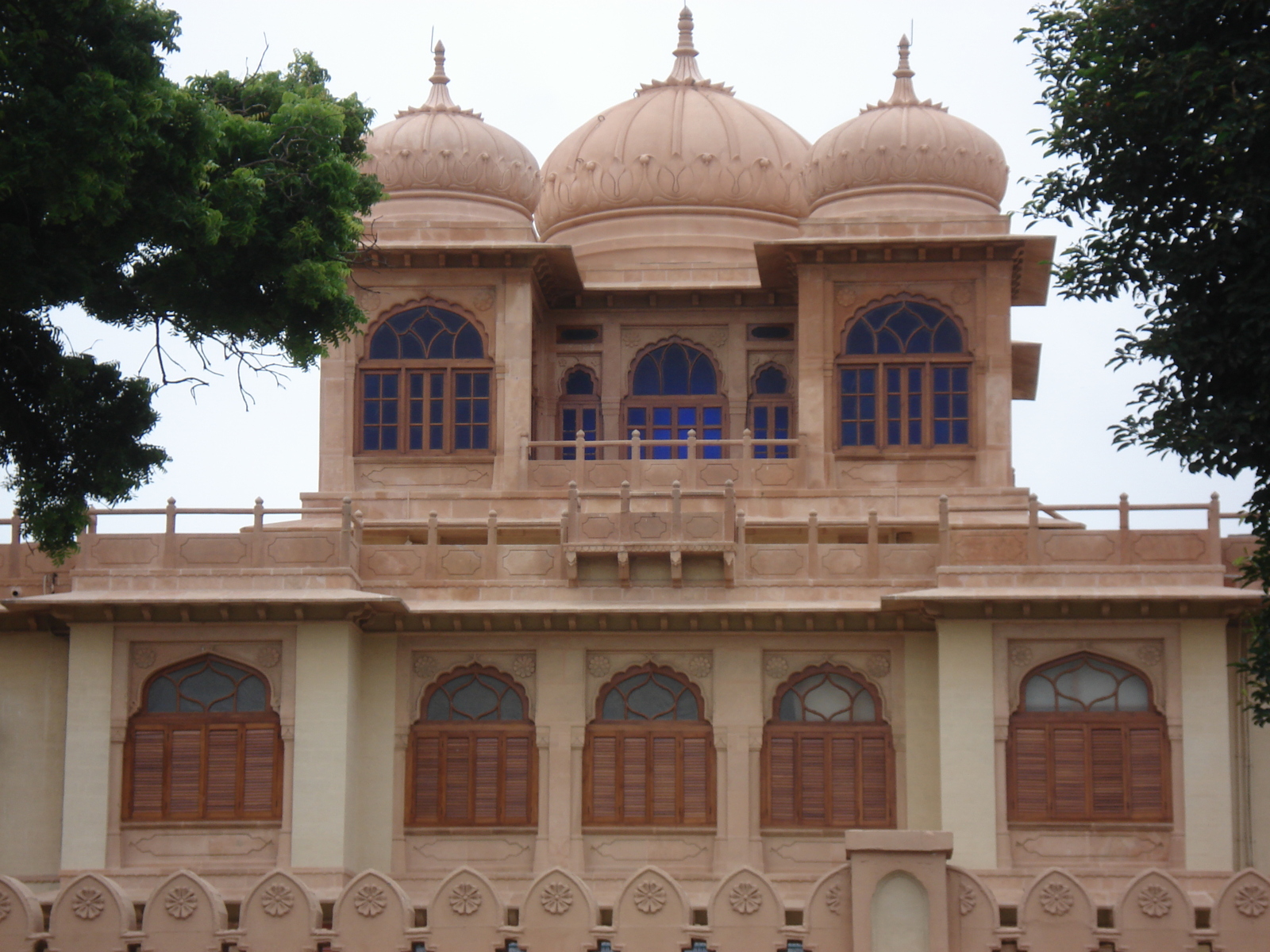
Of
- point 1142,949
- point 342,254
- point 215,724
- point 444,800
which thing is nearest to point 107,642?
point 215,724

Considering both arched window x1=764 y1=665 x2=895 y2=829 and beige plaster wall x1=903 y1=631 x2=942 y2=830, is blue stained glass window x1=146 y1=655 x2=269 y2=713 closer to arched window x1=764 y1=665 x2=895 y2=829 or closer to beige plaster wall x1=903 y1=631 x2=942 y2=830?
arched window x1=764 y1=665 x2=895 y2=829

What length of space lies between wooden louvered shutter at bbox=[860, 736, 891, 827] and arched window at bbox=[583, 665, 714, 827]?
5.61ft

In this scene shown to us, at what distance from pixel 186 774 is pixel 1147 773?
10.7m

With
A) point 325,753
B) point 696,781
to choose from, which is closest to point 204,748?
point 325,753

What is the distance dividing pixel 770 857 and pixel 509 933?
18.7ft

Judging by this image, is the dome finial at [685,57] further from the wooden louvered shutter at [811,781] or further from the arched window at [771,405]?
the wooden louvered shutter at [811,781]

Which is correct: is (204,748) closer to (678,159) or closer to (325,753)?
(325,753)

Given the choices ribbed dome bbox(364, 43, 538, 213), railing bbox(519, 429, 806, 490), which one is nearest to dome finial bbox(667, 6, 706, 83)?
ribbed dome bbox(364, 43, 538, 213)

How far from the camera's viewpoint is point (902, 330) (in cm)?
2820

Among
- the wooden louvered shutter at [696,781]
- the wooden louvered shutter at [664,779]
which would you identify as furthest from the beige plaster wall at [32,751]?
the wooden louvered shutter at [696,781]

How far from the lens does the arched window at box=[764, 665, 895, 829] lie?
25.0 metres

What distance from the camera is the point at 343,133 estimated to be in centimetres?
2002

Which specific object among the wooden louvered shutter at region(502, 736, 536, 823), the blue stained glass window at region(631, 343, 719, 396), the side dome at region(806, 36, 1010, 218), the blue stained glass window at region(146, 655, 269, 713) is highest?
the side dome at region(806, 36, 1010, 218)

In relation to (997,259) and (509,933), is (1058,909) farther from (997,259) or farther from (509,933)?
(997,259)
